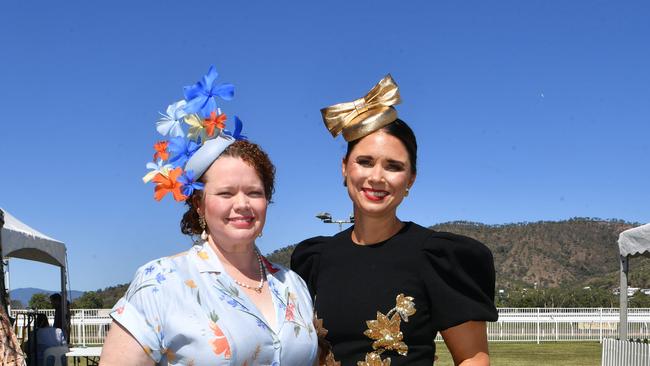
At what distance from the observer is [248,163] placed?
239cm

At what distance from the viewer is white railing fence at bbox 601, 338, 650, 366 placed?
10.1m

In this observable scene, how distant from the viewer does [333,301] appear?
2.68 metres

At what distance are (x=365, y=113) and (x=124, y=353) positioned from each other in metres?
1.18

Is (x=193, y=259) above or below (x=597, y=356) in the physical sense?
above

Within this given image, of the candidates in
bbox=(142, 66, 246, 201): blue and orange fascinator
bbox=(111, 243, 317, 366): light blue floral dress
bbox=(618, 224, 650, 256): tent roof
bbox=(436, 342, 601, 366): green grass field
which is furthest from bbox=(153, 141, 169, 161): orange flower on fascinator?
bbox=(436, 342, 601, 366): green grass field

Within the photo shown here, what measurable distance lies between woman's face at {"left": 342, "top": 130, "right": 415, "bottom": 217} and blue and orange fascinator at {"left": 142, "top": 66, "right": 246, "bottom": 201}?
1.46 ft

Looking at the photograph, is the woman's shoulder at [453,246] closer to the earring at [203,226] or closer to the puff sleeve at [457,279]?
the puff sleeve at [457,279]

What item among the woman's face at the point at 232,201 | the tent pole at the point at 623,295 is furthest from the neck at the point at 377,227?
the tent pole at the point at 623,295

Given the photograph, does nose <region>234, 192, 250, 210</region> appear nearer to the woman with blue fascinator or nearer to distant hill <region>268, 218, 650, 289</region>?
the woman with blue fascinator

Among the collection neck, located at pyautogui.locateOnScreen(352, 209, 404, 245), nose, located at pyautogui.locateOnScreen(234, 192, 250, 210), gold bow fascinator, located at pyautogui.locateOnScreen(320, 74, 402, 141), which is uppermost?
gold bow fascinator, located at pyautogui.locateOnScreen(320, 74, 402, 141)

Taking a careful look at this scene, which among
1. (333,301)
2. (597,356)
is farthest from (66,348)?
(597,356)

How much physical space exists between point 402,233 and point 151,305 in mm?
994

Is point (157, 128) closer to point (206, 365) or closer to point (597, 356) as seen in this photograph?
point (206, 365)

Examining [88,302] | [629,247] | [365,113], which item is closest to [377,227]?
[365,113]
